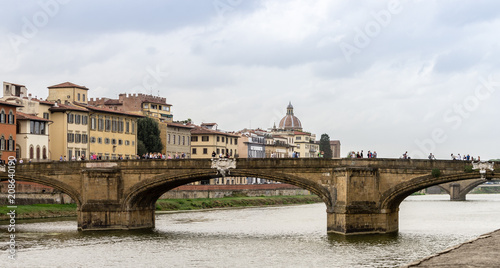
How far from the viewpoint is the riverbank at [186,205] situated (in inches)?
2960

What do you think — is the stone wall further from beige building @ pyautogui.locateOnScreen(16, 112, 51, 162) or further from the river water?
the river water

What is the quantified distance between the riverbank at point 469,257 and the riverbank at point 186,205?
4424 centimetres

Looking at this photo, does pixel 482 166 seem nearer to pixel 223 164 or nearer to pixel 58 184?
pixel 223 164

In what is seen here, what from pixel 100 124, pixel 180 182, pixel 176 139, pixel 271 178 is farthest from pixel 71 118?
pixel 271 178

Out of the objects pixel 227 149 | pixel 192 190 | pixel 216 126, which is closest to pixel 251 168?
pixel 192 190

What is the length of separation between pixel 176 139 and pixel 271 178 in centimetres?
6604

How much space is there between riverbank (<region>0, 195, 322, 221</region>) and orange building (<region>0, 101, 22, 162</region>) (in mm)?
8849

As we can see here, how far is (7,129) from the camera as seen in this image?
85.9 meters

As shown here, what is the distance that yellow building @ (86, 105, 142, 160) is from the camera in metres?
101

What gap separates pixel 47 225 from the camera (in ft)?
221

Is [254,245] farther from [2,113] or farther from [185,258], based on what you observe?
[2,113]

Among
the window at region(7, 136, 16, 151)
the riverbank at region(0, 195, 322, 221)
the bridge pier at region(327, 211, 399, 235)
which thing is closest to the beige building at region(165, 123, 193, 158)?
the riverbank at region(0, 195, 322, 221)

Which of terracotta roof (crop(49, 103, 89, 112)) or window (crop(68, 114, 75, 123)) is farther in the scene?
window (crop(68, 114, 75, 123))

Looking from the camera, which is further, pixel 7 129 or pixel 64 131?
pixel 64 131
